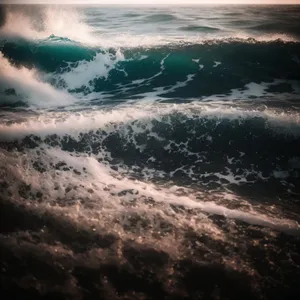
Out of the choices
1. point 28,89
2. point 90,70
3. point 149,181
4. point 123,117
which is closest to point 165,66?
point 90,70

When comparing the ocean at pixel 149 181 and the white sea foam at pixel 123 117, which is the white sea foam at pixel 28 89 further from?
the white sea foam at pixel 123 117

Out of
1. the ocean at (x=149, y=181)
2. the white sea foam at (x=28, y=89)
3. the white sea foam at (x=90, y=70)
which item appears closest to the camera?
the ocean at (x=149, y=181)

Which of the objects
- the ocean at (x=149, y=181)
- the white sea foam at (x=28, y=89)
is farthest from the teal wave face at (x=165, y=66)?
the white sea foam at (x=28, y=89)

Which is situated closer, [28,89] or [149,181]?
[149,181]

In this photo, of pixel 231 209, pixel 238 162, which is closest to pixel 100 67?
pixel 238 162

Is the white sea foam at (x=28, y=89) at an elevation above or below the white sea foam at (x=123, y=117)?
above

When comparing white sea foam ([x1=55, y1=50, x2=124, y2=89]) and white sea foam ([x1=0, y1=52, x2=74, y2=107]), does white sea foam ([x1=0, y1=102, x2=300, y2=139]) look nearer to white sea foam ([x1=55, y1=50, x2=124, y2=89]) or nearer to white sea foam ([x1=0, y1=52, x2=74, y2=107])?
white sea foam ([x1=0, y1=52, x2=74, y2=107])

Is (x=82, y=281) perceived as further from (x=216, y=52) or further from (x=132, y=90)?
(x=216, y=52)

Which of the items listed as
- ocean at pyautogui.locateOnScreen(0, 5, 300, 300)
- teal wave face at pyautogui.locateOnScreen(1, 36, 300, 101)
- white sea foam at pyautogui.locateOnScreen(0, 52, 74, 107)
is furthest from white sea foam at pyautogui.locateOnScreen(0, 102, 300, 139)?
teal wave face at pyautogui.locateOnScreen(1, 36, 300, 101)

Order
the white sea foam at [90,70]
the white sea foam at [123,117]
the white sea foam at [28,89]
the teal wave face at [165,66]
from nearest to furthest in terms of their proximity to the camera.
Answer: the white sea foam at [123,117] → the white sea foam at [28,89] → the teal wave face at [165,66] → the white sea foam at [90,70]

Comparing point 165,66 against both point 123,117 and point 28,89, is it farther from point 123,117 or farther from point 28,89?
point 28,89
